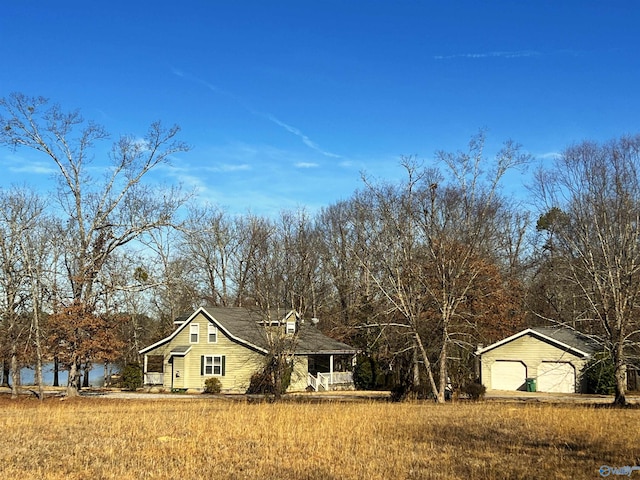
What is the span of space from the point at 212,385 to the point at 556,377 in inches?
773

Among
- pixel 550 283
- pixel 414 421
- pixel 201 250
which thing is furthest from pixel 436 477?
pixel 201 250

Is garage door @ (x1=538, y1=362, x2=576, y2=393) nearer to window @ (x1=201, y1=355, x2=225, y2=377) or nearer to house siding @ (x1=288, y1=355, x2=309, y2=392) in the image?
house siding @ (x1=288, y1=355, x2=309, y2=392)

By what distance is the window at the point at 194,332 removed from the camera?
4028 centimetres

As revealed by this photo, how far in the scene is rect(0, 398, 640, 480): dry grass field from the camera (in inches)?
409

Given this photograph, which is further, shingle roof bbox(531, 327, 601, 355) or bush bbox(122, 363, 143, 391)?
bush bbox(122, 363, 143, 391)

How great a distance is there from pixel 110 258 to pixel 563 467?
27.9 meters

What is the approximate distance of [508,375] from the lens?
129 feet

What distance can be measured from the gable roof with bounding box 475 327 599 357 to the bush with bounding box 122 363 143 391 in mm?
20350

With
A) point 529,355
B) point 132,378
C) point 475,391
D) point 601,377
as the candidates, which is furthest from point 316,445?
point 132,378

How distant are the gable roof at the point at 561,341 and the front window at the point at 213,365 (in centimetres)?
1534

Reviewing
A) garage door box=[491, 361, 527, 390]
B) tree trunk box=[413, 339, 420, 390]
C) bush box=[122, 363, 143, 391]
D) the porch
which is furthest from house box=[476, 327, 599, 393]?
bush box=[122, 363, 143, 391]

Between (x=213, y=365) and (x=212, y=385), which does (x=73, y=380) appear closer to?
(x=212, y=385)

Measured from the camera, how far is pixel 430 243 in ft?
92.3

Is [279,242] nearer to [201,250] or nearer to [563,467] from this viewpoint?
[201,250]
